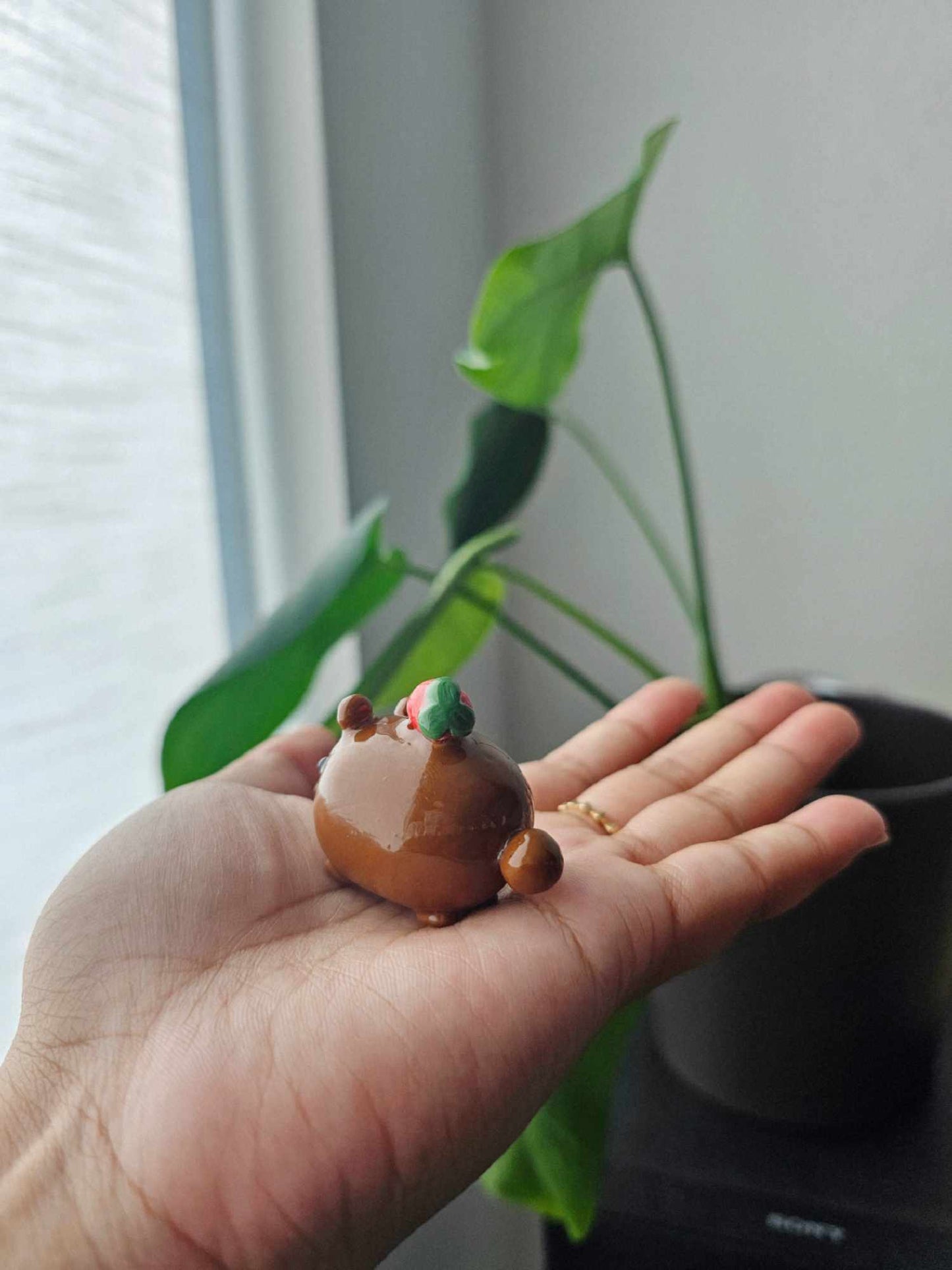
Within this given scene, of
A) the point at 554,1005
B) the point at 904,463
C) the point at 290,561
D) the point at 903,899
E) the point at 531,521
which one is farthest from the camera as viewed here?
the point at 531,521

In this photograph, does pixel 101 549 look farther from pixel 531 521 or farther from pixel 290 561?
pixel 531 521

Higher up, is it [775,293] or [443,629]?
[775,293]

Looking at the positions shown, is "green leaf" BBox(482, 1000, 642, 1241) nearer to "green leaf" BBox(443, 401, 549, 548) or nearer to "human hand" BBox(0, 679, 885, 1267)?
"human hand" BBox(0, 679, 885, 1267)

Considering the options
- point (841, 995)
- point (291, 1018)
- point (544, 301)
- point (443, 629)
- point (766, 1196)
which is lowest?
point (766, 1196)

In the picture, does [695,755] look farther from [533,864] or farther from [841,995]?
[533,864]

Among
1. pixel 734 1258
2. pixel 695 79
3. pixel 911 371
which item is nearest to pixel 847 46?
pixel 695 79

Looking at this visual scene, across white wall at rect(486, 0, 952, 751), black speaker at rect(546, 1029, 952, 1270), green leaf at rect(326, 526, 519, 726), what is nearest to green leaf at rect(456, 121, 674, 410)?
green leaf at rect(326, 526, 519, 726)

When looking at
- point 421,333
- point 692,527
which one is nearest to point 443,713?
point 692,527

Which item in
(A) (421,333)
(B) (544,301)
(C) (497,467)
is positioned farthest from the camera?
(A) (421,333)
